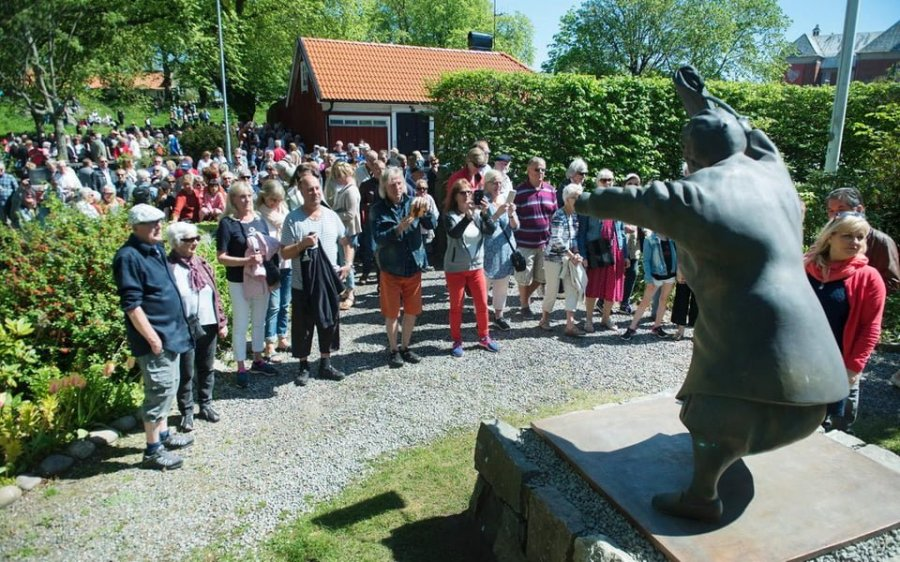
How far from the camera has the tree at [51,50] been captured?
59.5 feet

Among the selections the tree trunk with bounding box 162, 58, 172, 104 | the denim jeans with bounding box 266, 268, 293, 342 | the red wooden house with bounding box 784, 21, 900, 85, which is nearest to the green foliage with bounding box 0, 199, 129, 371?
the denim jeans with bounding box 266, 268, 293, 342

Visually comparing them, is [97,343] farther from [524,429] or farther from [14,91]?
[14,91]

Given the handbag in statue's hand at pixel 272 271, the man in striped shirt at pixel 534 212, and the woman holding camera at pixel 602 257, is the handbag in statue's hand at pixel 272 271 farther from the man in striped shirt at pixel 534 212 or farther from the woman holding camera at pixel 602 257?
the woman holding camera at pixel 602 257

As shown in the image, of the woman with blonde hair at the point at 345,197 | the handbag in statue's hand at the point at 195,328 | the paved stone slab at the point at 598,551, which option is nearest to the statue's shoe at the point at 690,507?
the paved stone slab at the point at 598,551

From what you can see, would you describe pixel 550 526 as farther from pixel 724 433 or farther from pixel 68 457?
pixel 68 457

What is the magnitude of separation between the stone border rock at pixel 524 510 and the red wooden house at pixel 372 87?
2062 cm

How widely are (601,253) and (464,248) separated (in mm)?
1811

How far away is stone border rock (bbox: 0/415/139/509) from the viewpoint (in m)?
4.05

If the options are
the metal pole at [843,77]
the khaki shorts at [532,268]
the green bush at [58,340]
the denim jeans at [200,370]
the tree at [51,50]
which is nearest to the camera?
the green bush at [58,340]

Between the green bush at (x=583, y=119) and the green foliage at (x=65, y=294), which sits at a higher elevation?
the green bush at (x=583, y=119)

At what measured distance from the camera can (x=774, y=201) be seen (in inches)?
103

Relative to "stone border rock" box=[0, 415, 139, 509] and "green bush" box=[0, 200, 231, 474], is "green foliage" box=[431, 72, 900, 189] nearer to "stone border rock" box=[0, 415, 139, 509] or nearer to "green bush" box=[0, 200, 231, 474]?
"green bush" box=[0, 200, 231, 474]

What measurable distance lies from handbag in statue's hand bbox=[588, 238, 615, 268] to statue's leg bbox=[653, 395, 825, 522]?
171 inches

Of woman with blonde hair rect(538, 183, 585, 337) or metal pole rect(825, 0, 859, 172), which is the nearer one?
woman with blonde hair rect(538, 183, 585, 337)
